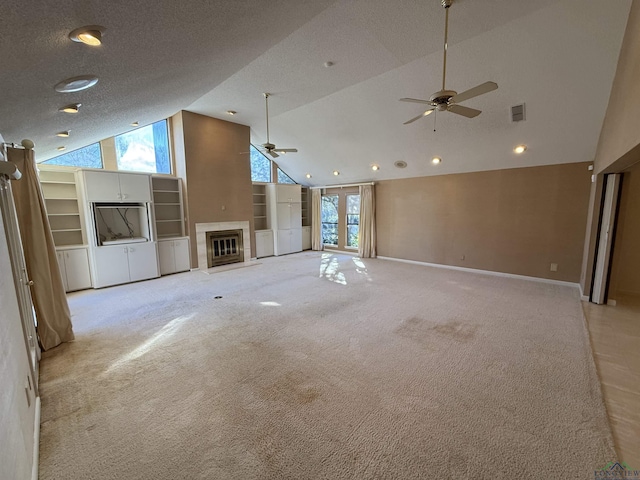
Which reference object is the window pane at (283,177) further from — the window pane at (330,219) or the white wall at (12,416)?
the white wall at (12,416)

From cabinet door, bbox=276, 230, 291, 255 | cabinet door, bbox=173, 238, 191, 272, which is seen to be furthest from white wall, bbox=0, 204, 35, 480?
cabinet door, bbox=276, 230, 291, 255

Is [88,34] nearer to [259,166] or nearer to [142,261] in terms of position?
[142,261]

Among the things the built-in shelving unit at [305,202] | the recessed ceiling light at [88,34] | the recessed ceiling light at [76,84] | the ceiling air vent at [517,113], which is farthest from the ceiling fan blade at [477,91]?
the built-in shelving unit at [305,202]

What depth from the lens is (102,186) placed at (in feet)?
16.2

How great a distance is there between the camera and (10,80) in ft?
5.46

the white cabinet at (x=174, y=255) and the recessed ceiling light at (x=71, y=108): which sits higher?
the recessed ceiling light at (x=71, y=108)

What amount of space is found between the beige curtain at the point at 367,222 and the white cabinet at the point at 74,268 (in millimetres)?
6465

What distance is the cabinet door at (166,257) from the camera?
19.3ft

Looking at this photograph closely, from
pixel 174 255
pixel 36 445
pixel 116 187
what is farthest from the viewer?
pixel 174 255

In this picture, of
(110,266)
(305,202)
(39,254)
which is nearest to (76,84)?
(39,254)

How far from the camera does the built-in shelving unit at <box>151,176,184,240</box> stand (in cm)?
610

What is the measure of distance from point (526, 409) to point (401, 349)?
1.10 metres

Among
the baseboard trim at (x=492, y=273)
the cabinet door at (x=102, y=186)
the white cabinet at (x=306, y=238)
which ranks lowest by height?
the baseboard trim at (x=492, y=273)

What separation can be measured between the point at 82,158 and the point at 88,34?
16.4 feet
